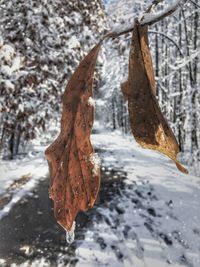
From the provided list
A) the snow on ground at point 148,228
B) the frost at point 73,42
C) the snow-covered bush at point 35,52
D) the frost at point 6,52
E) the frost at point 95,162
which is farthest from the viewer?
the frost at point 73,42

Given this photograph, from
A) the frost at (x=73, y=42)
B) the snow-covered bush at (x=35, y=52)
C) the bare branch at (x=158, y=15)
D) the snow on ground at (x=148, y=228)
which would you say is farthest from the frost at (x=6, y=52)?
the bare branch at (x=158, y=15)

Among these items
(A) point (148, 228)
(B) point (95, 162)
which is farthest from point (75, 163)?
(A) point (148, 228)

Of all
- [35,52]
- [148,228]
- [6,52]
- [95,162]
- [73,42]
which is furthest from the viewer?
[73,42]

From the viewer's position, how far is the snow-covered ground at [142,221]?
6.65 metres

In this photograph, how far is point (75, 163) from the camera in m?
0.35

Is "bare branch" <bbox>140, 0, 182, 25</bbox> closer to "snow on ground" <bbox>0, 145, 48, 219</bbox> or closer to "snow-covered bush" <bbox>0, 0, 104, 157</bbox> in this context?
"snow-covered bush" <bbox>0, 0, 104, 157</bbox>

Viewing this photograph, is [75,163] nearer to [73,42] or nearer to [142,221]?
[142,221]

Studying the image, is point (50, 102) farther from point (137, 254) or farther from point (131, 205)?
point (137, 254)

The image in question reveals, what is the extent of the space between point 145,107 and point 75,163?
100 millimetres

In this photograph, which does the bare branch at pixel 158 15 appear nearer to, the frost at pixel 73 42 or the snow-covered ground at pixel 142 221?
the snow-covered ground at pixel 142 221

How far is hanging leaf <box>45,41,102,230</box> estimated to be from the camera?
348 millimetres

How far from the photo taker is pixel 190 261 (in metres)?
6.58

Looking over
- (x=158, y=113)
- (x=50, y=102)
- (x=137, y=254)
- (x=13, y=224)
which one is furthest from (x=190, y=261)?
(x=50, y=102)

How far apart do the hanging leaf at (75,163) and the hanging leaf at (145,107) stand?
5 centimetres
